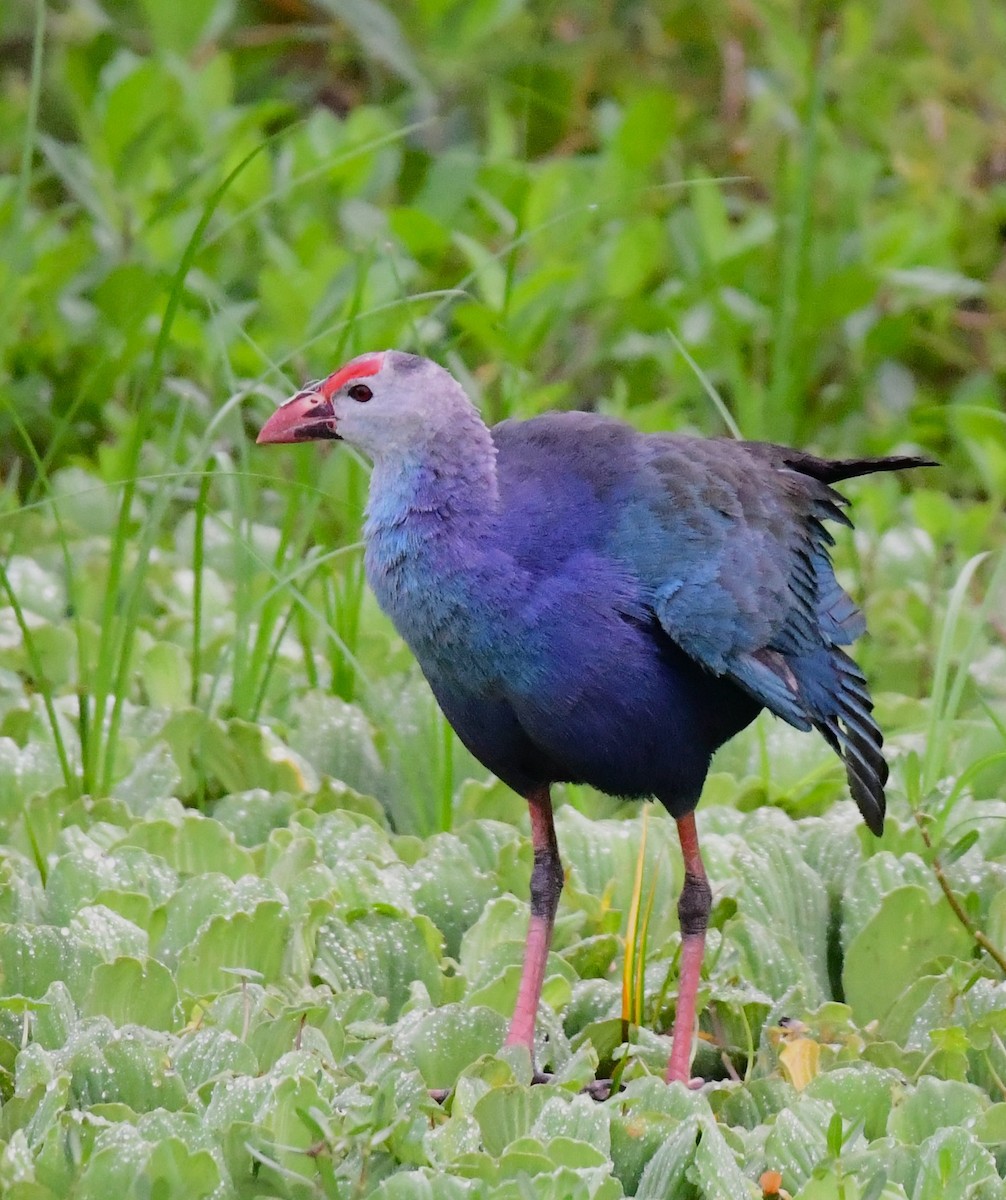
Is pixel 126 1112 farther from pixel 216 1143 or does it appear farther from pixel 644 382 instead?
pixel 644 382

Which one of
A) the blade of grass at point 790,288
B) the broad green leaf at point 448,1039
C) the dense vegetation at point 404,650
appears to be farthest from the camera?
the blade of grass at point 790,288

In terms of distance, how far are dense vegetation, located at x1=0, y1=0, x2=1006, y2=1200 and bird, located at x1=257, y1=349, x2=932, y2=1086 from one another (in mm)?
268

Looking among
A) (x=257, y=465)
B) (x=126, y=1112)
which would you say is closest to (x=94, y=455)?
(x=257, y=465)

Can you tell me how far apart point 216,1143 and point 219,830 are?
832 millimetres

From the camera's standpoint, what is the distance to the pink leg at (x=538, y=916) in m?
2.50

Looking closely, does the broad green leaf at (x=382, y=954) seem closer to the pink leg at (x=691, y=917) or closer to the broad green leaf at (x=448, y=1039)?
the broad green leaf at (x=448, y=1039)

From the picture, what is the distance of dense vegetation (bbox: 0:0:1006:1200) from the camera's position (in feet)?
7.45

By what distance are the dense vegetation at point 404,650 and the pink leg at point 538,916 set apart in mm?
43

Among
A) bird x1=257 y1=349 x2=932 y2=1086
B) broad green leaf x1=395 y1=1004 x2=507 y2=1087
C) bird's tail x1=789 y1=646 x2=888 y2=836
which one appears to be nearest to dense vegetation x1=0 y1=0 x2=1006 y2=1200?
broad green leaf x1=395 y1=1004 x2=507 y2=1087

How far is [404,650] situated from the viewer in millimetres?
3713

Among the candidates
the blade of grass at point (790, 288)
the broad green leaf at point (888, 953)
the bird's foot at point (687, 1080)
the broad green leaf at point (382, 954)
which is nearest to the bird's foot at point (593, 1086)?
the bird's foot at point (687, 1080)

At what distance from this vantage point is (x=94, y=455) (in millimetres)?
4609

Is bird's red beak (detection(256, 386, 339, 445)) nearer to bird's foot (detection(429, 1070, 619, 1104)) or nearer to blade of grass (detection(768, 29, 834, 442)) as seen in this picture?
bird's foot (detection(429, 1070, 619, 1104))

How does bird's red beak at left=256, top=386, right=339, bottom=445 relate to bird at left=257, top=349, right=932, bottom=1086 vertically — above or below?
above
